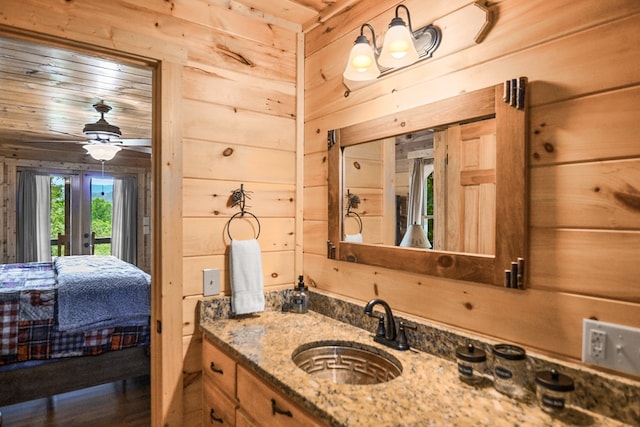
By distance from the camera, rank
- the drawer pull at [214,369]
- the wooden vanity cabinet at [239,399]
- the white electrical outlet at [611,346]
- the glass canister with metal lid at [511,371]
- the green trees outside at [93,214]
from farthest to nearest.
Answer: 1. the green trees outside at [93,214]
2. the drawer pull at [214,369]
3. the wooden vanity cabinet at [239,399]
4. the glass canister with metal lid at [511,371]
5. the white electrical outlet at [611,346]

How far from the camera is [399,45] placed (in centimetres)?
132

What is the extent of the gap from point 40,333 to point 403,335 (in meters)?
2.46

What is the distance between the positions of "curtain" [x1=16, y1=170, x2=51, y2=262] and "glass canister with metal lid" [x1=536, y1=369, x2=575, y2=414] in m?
6.16

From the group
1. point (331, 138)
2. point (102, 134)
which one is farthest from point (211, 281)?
point (102, 134)

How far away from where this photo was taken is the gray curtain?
5945 millimetres

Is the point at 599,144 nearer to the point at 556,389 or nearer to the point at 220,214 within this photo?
the point at 556,389

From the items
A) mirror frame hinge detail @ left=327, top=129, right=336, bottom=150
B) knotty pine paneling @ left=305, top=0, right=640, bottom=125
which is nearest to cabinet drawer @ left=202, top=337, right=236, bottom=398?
mirror frame hinge detail @ left=327, top=129, right=336, bottom=150

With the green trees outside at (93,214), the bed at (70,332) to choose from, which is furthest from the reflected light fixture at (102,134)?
the green trees outside at (93,214)

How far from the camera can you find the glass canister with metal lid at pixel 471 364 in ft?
3.67

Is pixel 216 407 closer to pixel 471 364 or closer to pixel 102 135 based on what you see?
pixel 471 364

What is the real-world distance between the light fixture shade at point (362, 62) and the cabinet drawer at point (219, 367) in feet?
3.87

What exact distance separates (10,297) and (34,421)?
0.85 meters

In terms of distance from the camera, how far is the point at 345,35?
5.87ft

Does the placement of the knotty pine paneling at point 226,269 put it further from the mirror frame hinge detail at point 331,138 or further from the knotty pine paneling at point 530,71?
the knotty pine paneling at point 530,71
